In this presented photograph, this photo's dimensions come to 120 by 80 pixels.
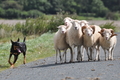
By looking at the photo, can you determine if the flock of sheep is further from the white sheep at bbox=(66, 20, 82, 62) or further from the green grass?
the green grass

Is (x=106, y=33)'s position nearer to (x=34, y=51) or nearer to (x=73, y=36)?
(x=73, y=36)

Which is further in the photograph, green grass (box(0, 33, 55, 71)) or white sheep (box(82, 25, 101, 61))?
green grass (box(0, 33, 55, 71))

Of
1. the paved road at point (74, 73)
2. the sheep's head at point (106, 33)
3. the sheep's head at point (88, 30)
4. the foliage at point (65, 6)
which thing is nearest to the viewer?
the paved road at point (74, 73)

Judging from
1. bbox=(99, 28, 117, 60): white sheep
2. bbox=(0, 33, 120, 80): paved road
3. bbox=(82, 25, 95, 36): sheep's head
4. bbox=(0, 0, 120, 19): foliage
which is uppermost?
bbox=(82, 25, 95, 36): sheep's head

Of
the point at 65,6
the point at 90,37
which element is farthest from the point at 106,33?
the point at 65,6

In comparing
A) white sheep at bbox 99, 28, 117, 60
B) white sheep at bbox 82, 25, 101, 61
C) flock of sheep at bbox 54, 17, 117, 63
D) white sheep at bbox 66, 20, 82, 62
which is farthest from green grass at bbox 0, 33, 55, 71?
white sheep at bbox 99, 28, 117, 60

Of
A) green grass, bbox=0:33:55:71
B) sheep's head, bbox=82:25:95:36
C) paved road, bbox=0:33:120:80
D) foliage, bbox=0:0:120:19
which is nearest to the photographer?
paved road, bbox=0:33:120:80

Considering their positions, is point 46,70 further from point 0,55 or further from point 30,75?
point 0,55

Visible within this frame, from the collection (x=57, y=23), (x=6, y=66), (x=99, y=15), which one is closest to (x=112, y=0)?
(x=99, y=15)

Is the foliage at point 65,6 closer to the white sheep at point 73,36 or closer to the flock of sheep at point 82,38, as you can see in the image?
the flock of sheep at point 82,38

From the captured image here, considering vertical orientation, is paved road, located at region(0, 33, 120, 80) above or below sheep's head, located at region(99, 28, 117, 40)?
below

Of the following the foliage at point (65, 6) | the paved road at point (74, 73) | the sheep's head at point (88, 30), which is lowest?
the foliage at point (65, 6)

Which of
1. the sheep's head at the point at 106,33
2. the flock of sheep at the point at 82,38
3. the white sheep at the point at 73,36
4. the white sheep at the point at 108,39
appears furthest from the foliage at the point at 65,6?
the white sheep at the point at 73,36

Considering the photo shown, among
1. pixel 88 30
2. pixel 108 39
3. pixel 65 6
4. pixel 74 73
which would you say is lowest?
pixel 65 6
